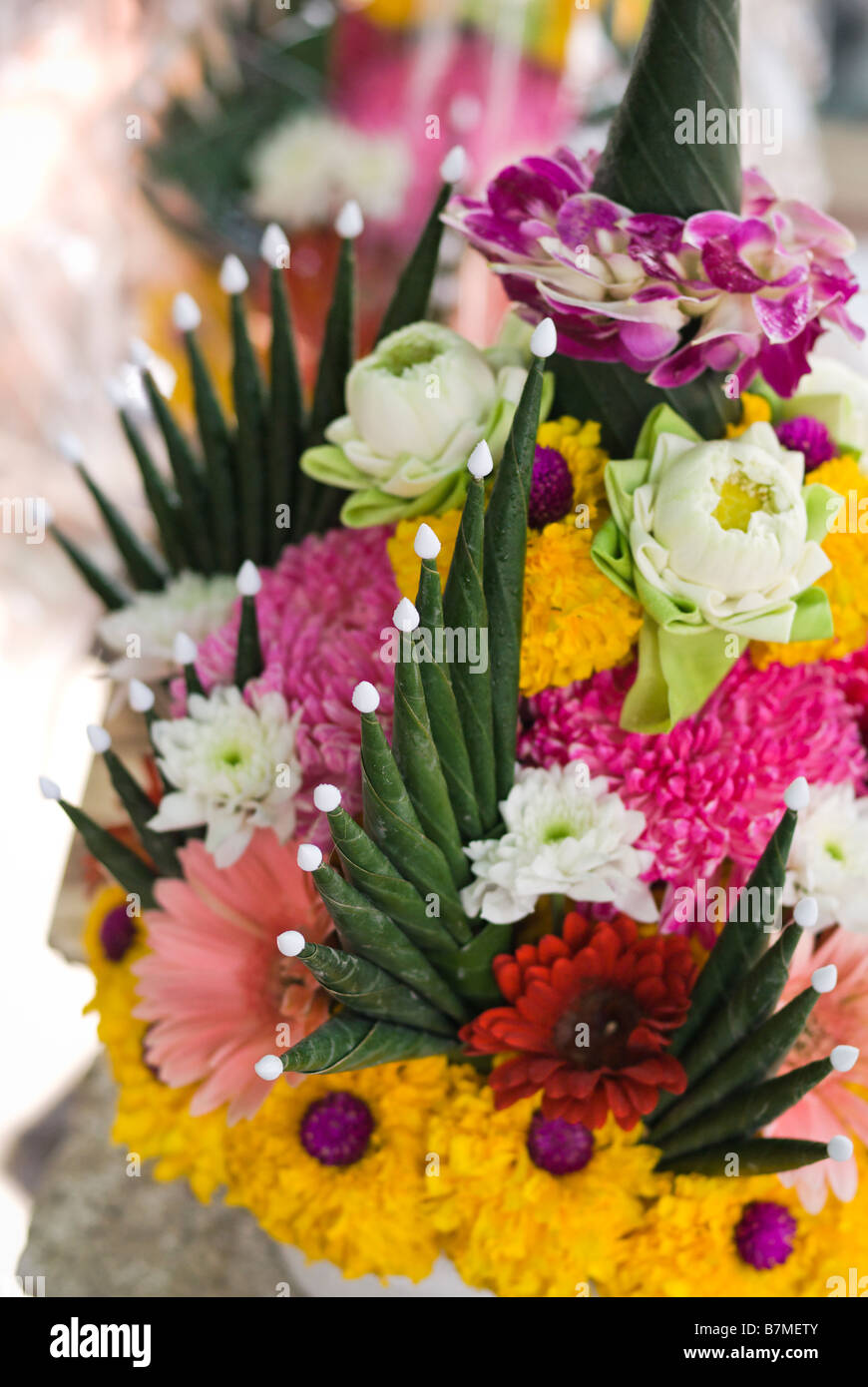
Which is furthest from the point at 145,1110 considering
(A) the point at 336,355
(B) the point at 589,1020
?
(A) the point at 336,355

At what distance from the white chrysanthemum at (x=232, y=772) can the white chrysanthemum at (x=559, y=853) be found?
0.24 ft

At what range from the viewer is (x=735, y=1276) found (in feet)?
1.14

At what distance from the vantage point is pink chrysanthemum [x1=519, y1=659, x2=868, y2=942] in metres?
0.35

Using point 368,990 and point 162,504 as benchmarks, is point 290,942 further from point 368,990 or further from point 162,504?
point 162,504

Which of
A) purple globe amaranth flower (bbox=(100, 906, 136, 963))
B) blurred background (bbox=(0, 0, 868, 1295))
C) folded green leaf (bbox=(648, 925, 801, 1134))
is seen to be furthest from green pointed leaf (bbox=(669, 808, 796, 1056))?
blurred background (bbox=(0, 0, 868, 1295))

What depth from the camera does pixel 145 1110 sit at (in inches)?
16.0

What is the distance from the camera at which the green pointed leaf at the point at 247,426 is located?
17.3 inches

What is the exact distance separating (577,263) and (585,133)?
0.54 meters

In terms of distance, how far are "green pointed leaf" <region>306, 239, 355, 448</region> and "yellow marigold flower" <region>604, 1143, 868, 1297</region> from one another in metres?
0.30

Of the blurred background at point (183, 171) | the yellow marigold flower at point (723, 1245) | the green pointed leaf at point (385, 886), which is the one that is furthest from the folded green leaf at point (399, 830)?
the blurred background at point (183, 171)

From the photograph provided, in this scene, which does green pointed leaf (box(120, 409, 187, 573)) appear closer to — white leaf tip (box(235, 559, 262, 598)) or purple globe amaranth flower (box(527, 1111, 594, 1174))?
white leaf tip (box(235, 559, 262, 598))

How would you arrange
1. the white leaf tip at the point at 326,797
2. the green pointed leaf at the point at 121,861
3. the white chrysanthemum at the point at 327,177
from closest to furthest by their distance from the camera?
1. the white leaf tip at the point at 326,797
2. the green pointed leaf at the point at 121,861
3. the white chrysanthemum at the point at 327,177

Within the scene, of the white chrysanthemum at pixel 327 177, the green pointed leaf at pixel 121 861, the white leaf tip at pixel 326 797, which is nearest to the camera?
the white leaf tip at pixel 326 797

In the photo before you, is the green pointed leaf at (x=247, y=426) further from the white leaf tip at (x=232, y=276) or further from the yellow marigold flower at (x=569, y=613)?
the yellow marigold flower at (x=569, y=613)
